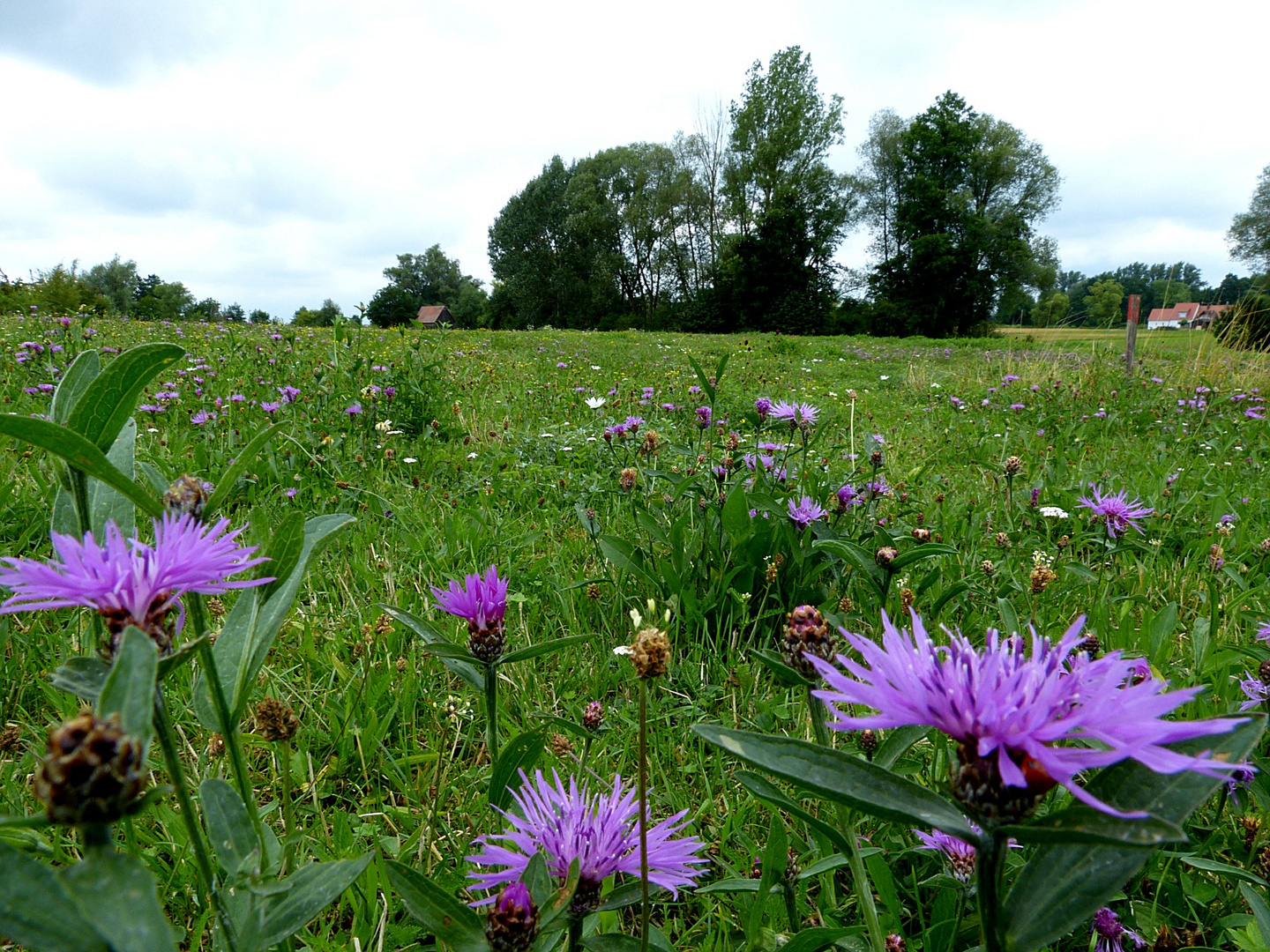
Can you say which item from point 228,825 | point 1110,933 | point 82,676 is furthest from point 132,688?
point 1110,933

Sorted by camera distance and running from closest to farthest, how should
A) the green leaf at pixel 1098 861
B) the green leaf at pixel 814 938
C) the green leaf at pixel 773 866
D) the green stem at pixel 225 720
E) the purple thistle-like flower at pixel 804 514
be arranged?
the green leaf at pixel 1098 861 < the green stem at pixel 225 720 < the green leaf at pixel 814 938 < the green leaf at pixel 773 866 < the purple thistle-like flower at pixel 804 514

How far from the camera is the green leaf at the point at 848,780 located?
40 centimetres

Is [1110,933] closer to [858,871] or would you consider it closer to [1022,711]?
[858,871]

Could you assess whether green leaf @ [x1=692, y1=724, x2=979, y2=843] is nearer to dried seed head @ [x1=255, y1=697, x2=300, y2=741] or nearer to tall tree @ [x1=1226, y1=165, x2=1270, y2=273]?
dried seed head @ [x1=255, y1=697, x2=300, y2=741]

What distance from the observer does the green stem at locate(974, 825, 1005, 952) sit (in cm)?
40

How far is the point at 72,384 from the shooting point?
606mm

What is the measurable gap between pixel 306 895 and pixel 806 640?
0.47 meters

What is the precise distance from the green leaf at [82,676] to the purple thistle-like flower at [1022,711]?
0.45m

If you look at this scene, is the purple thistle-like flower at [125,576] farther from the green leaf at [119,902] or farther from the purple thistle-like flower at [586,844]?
the purple thistle-like flower at [586,844]

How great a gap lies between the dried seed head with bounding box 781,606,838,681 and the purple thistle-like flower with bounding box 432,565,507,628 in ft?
1.02

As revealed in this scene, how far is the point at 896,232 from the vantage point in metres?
26.1

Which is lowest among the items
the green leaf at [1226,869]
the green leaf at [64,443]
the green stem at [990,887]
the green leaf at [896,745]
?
the green leaf at [1226,869]

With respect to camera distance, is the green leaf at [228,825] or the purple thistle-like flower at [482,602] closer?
the green leaf at [228,825]

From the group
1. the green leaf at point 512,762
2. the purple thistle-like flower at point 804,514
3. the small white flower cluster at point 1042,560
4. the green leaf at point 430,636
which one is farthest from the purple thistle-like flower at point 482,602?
the small white flower cluster at point 1042,560
